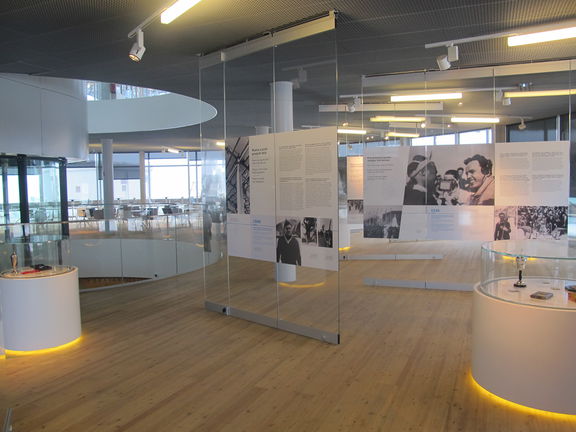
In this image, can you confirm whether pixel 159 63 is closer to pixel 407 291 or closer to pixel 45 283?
pixel 45 283

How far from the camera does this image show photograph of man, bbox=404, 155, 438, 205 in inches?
308

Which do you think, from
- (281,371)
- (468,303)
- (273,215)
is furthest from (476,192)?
(281,371)

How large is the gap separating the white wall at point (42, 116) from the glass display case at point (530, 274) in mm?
9573

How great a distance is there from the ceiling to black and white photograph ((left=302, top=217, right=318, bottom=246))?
136 centimetres

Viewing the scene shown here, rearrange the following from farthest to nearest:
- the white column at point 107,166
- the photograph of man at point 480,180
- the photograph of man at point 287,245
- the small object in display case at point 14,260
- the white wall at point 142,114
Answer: the white column at point 107,166 < the white wall at point 142,114 < the photograph of man at point 480,180 < the photograph of man at point 287,245 < the small object in display case at point 14,260

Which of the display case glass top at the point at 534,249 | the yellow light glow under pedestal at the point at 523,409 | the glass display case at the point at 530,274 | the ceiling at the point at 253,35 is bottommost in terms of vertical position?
the yellow light glow under pedestal at the point at 523,409

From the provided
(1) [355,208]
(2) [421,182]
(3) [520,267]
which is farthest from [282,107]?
(1) [355,208]

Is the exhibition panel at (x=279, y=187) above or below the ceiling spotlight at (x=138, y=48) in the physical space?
below

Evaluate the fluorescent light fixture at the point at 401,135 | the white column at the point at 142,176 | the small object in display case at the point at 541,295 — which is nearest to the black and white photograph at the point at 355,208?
the fluorescent light fixture at the point at 401,135

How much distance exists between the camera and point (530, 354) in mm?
3672

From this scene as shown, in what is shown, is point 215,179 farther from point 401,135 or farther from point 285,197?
point 401,135

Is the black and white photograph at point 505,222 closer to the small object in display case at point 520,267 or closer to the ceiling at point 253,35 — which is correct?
the ceiling at point 253,35

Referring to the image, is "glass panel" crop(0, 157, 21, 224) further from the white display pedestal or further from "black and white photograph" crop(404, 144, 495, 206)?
"black and white photograph" crop(404, 144, 495, 206)

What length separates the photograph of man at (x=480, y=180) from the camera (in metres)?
7.41
